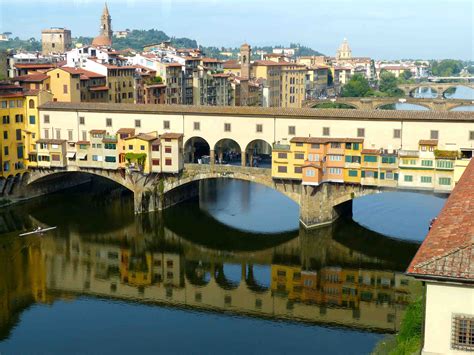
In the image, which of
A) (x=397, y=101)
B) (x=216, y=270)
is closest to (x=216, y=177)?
(x=216, y=270)

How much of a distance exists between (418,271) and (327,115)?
2485 centimetres

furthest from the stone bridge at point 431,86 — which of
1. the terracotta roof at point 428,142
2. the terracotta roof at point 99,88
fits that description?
the terracotta roof at point 428,142

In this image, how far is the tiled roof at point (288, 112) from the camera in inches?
1340

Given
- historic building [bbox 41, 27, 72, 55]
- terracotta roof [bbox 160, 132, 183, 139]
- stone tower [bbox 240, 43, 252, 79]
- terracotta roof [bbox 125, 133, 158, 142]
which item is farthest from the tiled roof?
historic building [bbox 41, 27, 72, 55]

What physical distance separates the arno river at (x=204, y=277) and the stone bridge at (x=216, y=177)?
0.88m

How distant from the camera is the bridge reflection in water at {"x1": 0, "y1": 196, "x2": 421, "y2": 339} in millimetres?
25391

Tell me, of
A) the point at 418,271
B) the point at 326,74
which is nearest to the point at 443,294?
the point at 418,271

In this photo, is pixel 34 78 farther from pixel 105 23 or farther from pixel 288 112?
pixel 105 23

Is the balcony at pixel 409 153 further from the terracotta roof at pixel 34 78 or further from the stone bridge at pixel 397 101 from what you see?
the stone bridge at pixel 397 101

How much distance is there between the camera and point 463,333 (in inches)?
454

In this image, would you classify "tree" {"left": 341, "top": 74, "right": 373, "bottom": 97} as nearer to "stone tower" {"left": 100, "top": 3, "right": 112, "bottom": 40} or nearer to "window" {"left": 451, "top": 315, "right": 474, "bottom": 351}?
"stone tower" {"left": 100, "top": 3, "right": 112, "bottom": 40}

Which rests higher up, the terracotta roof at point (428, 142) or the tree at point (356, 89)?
the tree at point (356, 89)

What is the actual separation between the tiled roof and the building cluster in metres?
1.27

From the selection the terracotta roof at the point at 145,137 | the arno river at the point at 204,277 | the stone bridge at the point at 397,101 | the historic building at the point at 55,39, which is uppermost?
the historic building at the point at 55,39
